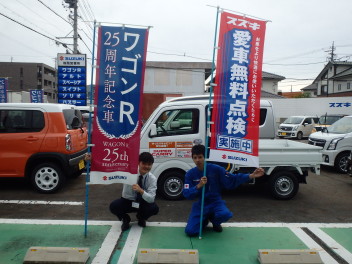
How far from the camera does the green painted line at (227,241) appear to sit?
139 inches

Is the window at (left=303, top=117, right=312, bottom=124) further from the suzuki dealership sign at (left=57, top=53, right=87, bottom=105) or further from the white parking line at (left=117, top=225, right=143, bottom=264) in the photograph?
the white parking line at (left=117, top=225, right=143, bottom=264)

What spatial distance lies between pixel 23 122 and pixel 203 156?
4.08 meters

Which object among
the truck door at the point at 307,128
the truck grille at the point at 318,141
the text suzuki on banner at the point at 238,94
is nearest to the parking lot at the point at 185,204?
the text suzuki on banner at the point at 238,94

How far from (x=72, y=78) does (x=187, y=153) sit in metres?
9.45

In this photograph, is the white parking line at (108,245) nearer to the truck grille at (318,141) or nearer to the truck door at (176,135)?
the truck door at (176,135)

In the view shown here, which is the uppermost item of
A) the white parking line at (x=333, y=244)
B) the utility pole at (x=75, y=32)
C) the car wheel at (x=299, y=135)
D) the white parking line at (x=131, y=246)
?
the utility pole at (x=75, y=32)

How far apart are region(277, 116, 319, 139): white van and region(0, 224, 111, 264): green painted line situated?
1697 centimetres

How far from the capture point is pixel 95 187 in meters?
6.71

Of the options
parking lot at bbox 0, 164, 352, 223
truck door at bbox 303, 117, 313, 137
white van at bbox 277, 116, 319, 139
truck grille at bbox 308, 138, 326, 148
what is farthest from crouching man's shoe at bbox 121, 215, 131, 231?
truck door at bbox 303, 117, 313, 137

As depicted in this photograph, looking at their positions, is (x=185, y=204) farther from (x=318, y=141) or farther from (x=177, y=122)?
(x=318, y=141)

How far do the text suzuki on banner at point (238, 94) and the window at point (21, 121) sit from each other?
13.1 feet

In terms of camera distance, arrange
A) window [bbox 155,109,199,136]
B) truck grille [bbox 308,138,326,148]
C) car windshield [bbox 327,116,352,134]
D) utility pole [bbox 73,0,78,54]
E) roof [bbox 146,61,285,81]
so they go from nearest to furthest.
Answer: window [bbox 155,109,199,136], truck grille [bbox 308,138,326,148], car windshield [bbox 327,116,352,134], utility pole [bbox 73,0,78,54], roof [bbox 146,61,285,81]

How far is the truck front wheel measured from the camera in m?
5.71

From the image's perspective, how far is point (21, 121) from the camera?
6.05m
